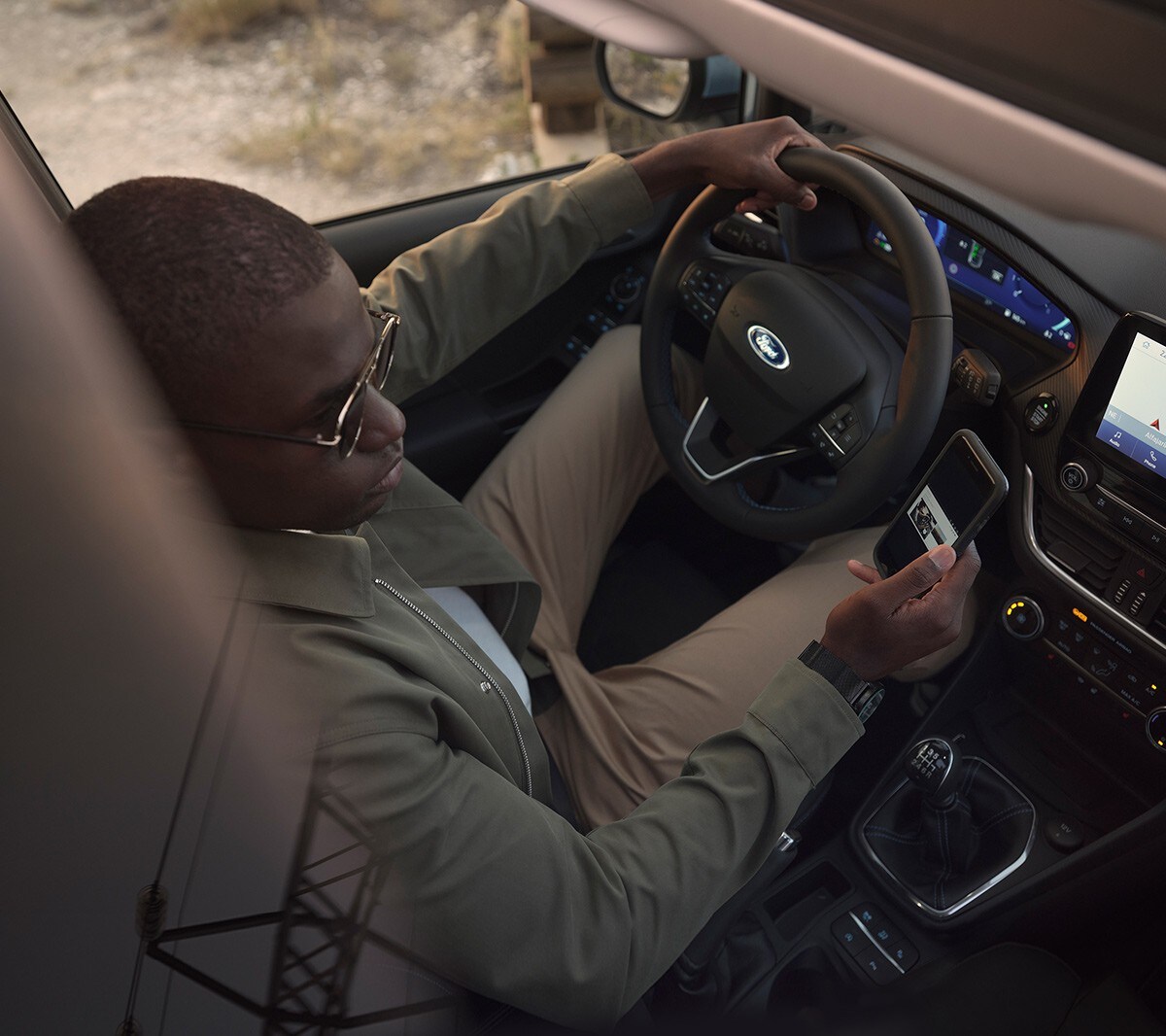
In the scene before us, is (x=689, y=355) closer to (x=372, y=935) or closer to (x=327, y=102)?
(x=372, y=935)

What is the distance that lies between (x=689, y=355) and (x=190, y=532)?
1.11m

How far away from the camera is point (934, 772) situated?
1206 millimetres

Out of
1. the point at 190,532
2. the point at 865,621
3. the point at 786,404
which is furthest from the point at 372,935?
the point at 786,404

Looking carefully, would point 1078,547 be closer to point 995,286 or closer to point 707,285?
point 995,286

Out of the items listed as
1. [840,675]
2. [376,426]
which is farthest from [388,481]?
[840,675]

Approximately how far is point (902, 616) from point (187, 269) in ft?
2.19

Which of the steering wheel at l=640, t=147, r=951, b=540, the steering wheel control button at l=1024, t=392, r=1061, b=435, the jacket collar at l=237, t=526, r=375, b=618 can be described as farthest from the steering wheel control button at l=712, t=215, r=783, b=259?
the jacket collar at l=237, t=526, r=375, b=618

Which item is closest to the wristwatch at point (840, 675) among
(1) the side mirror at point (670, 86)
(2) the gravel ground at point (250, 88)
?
(1) the side mirror at point (670, 86)

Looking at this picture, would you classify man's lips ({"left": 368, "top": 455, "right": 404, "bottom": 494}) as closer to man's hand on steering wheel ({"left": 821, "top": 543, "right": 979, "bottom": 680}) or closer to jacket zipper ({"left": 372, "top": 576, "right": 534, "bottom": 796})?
jacket zipper ({"left": 372, "top": 576, "right": 534, "bottom": 796})

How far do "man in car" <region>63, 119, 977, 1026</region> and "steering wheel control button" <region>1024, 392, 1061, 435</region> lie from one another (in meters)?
0.29

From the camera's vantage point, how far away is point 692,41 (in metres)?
1.06

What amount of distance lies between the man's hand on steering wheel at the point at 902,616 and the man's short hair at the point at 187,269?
566 millimetres

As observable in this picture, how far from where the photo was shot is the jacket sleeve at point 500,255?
1259 mm

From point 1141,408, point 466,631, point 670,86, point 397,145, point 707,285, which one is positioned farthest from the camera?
point 397,145
